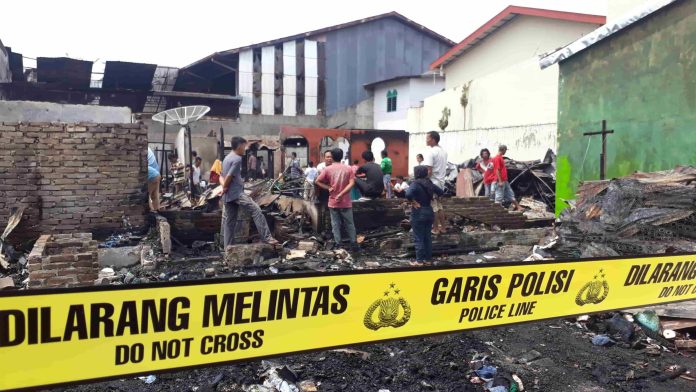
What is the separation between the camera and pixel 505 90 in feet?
58.4

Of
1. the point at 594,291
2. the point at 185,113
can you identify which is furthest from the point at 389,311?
the point at 185,113

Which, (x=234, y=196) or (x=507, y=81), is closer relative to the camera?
(x=234, y=196)

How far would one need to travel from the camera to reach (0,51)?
21141 mm

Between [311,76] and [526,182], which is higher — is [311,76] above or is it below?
above

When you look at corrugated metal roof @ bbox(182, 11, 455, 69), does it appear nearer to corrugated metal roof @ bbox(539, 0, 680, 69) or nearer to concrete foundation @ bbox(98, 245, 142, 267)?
corrugated metal roof @ bbox(539, 0, 680, 69)

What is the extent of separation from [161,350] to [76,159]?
21.3ft

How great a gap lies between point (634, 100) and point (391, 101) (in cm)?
1985

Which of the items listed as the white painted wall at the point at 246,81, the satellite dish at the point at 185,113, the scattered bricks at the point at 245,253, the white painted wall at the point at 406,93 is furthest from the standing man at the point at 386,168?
the white painted wall at the point at 246,81

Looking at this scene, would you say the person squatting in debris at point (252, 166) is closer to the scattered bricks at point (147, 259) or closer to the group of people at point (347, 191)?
the group of people at point (347, 191)

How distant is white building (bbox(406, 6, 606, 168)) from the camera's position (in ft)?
52.2

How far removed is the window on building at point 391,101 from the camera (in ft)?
92.5

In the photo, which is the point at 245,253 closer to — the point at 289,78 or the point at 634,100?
the point at 634,100

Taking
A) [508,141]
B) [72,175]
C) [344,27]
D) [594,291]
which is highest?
[344,27]

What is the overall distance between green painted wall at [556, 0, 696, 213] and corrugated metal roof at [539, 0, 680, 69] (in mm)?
144
